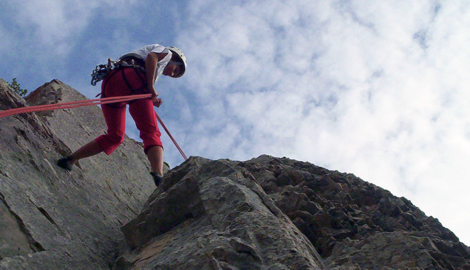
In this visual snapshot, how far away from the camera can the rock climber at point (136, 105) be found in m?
4.99

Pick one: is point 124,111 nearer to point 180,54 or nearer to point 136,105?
point 136,105

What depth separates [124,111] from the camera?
5.30 metres

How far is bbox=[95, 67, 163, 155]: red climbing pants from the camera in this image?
5059mm

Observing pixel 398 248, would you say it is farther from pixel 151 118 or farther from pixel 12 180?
pixel 12 180

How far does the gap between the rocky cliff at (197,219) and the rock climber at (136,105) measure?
324 mm

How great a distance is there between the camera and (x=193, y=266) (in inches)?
119

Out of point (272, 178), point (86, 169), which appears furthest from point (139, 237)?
point (272, 178)

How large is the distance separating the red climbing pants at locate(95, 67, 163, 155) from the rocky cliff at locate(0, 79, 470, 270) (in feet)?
1.67

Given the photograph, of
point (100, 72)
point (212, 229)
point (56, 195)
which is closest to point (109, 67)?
point (100, 72)

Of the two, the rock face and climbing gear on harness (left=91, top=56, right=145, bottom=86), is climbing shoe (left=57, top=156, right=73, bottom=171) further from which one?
climbing gear on harness (left=91, top=56, right=145, bottom=86)

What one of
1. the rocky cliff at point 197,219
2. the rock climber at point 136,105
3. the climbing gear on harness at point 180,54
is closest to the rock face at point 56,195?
the rocky cliff at point 197,219

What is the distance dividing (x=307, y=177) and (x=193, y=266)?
2.64 m

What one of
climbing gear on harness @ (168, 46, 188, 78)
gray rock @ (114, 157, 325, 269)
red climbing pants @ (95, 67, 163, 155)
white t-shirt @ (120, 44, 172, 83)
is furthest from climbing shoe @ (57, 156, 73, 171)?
climbing gear on harness @ (168, 46, 188, 78)

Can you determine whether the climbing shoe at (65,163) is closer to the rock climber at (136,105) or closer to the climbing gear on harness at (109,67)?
the rock climber at (136,105)
